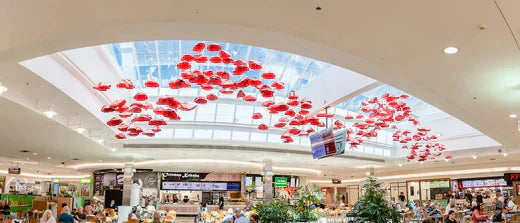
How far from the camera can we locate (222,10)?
544cm

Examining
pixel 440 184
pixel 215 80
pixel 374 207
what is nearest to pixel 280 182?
pixel 440 184

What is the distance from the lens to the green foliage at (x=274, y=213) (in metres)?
11.2

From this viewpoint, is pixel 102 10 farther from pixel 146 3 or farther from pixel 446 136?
pixel 446 136

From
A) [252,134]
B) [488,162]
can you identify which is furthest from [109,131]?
[488,162]

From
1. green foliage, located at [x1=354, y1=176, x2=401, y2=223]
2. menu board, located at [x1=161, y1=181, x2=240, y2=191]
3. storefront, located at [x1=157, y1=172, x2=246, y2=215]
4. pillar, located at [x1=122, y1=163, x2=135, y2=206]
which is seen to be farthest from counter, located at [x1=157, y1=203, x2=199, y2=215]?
green foliage, located at [x1=354, y1=176, x2=401, y2=223]

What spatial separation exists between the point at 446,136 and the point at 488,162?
188 inches

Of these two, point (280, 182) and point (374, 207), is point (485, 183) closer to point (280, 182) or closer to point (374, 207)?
point (280, 182)

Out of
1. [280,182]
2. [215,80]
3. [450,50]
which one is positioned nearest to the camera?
[450,50]

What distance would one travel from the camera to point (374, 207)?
27.6ft

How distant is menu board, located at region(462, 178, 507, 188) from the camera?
26369mm

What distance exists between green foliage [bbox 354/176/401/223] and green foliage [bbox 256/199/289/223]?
2.97 meters

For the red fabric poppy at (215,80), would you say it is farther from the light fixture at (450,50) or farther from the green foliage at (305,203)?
the green foliage at (305,203)

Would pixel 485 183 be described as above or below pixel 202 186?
above

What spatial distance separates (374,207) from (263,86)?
3.48m
